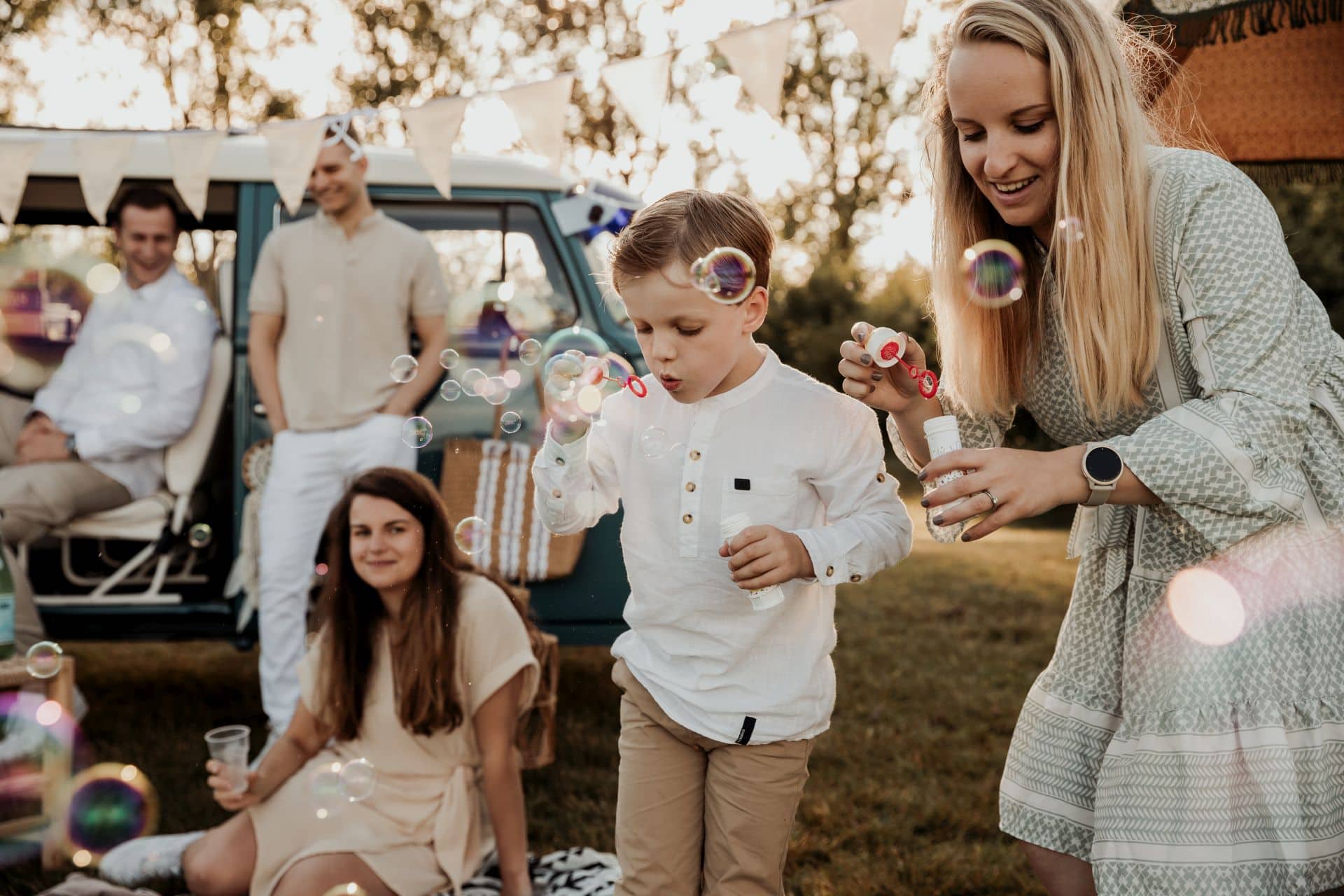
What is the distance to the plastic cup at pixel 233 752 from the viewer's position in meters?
2.74

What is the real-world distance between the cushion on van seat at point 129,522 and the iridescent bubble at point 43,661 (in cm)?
129

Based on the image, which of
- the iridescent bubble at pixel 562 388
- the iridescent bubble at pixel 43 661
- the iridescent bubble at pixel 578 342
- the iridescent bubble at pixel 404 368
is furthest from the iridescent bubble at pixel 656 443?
the iridescent bubble at pixel 43 661

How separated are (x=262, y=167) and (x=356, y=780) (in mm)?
2759

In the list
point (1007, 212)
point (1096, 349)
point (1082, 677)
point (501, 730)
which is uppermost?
point (1007, 212)

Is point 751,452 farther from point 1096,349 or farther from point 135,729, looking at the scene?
point 135,729

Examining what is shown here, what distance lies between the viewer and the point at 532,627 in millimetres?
3303

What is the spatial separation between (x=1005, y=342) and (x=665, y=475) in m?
0.66

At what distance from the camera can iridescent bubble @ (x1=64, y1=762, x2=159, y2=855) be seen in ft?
11.3

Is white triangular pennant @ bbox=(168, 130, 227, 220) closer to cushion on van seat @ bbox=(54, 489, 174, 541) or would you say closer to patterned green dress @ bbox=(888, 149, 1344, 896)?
cushion on van seat @ bbox=(54, 489, 174, 541)

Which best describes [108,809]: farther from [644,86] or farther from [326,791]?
[644,86]

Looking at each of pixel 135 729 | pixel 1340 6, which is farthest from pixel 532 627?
pixel 1340 6

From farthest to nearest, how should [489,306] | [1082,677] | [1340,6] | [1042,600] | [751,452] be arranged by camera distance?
[1042,600], [489,306], [1340,6], [751,452], [1082,677]

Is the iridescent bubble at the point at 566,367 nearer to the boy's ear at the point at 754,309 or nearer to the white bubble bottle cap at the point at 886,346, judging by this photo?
the boy's ear at the point at 754,309

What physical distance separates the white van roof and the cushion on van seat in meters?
1.30
